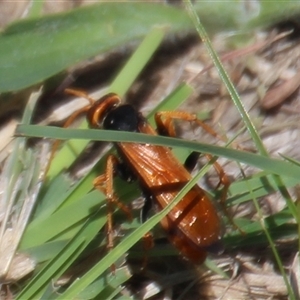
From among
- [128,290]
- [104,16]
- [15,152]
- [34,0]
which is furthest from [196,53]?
[128,290]

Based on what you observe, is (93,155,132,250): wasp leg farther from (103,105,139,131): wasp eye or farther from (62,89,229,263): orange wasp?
(103,105,139,131): wasp eye

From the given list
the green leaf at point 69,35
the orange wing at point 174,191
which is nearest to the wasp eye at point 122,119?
the orange wing at point 174,191

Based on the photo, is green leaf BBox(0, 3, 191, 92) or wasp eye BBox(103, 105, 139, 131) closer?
wasp eye BBox(103, 105, 139, 131)

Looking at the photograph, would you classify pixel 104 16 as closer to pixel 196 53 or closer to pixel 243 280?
pixel 196 53

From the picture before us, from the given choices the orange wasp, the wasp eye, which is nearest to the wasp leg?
the orange wasp

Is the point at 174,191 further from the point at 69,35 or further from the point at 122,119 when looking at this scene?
the point at 69,35

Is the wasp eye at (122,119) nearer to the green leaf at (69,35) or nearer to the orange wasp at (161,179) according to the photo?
the orange wasp at (161,179)

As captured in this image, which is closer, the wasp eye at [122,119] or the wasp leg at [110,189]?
the wasp leg at [110,189]
